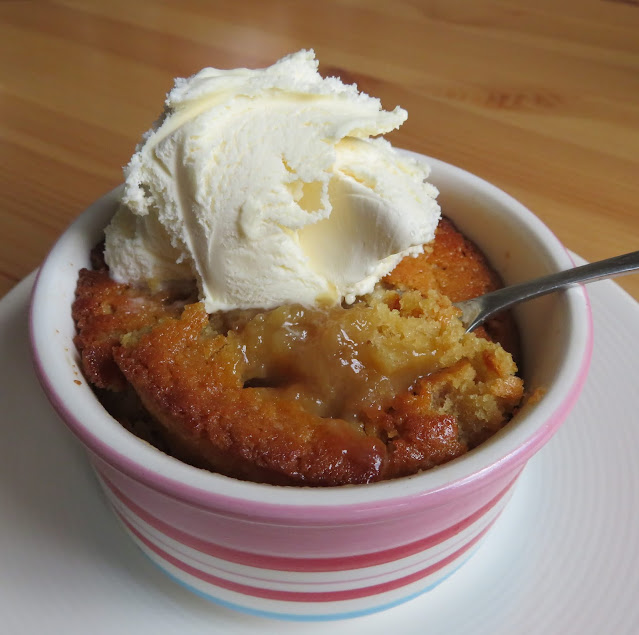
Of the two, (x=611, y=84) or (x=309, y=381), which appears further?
(x=611, y=84)

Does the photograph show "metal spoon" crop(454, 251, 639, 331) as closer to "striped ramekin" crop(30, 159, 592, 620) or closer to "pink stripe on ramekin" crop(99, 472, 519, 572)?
"striped ramekin" crop(30, 159, 592, 620)

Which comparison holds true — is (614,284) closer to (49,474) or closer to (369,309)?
(369,309)

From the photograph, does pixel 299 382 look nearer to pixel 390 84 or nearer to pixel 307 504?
pixel 307 504

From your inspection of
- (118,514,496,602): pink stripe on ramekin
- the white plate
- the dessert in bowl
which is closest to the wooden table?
the white plate

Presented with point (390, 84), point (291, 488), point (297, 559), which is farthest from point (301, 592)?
point (390, 84)

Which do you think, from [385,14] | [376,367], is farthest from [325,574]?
[385,14]

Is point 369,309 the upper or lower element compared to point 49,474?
upper

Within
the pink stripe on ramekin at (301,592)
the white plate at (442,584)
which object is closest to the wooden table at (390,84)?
the white plate at (442,584)
